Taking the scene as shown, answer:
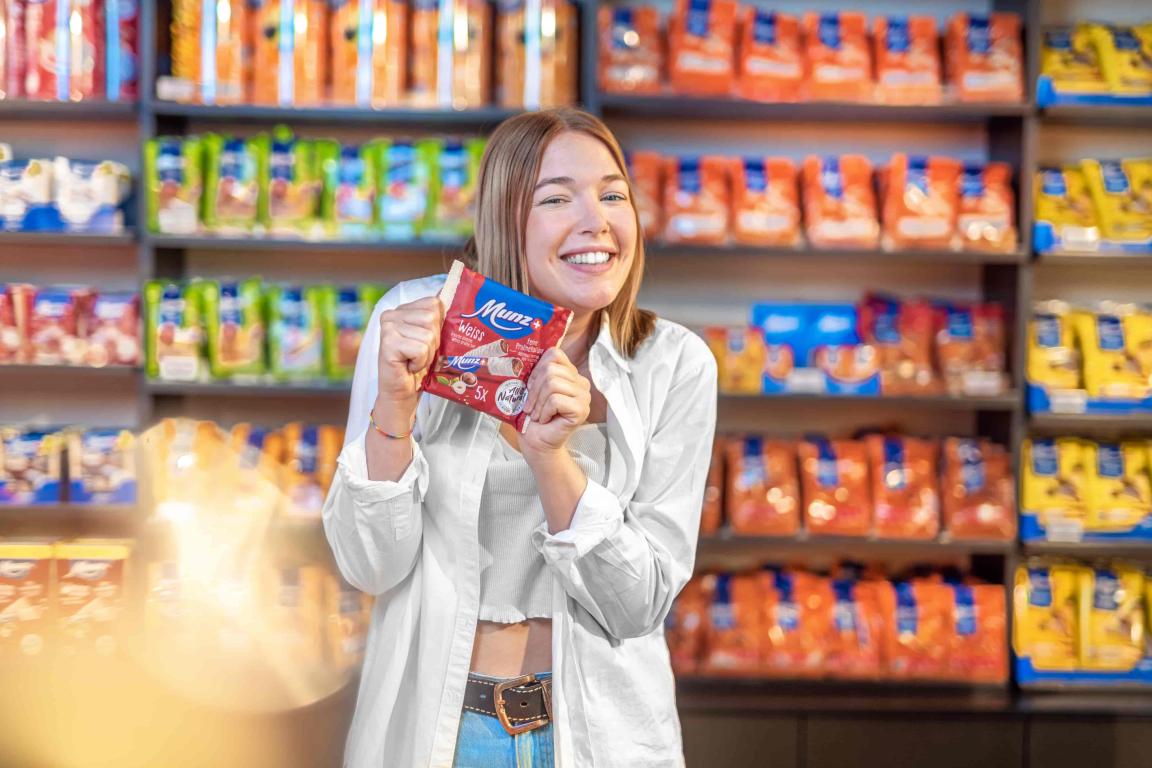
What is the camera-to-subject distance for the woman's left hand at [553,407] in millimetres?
1193

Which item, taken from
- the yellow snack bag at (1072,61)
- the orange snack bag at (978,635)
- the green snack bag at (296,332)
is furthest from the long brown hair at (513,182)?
the yellow snack bag at (1072,61)

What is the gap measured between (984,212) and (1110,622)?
126 centimetres

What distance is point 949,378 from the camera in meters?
3.15

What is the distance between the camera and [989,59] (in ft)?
10.2

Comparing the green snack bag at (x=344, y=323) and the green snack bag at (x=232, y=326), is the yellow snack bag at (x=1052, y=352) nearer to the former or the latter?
the green snack bag at (x=344, y=323)

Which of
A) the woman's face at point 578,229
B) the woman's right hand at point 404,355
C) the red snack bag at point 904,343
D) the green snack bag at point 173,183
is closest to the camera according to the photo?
the woman's right hand at point 404,355

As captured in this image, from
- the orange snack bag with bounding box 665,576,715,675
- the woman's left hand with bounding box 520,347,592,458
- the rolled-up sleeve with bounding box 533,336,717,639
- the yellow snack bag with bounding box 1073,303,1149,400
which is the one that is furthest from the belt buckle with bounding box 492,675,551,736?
the yellow snack bag with bounding box 1073,303,1149,400

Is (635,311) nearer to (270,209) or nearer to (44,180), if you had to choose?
(270,209)

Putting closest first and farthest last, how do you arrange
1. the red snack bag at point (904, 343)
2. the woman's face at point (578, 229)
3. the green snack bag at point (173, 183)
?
the woman's face at point (578, 229)
the green snack bag at point (173, 183)
the red snack bag at point (904, 343)

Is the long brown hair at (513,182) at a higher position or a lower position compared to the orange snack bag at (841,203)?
lower

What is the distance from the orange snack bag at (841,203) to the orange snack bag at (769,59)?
0.23m

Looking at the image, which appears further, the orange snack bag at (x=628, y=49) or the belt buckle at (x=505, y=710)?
the orange snack bag at (x=628, y=49)

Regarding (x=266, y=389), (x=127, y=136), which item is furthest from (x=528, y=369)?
(x=127, y=136)

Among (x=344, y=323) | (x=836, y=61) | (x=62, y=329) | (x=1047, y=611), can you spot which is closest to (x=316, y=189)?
(x=344, y=323)
